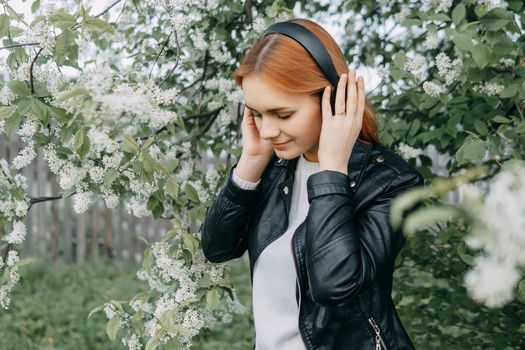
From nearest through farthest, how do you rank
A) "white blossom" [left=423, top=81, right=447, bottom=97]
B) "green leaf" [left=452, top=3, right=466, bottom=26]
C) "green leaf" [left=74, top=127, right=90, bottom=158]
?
"green leaf" [left=74, top=127, right=90, bottom=158], "green leaf" [left=452, top=3, right=466, bottom=26], "white blossom" [left=423, top=81, right=447, bottom=97]

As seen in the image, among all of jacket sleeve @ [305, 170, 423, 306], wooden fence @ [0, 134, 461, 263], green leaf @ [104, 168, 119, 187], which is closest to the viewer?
jacket sleeve @ [305, 170, 423, 306]

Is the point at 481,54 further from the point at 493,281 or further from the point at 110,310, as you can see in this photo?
the point at 493,281

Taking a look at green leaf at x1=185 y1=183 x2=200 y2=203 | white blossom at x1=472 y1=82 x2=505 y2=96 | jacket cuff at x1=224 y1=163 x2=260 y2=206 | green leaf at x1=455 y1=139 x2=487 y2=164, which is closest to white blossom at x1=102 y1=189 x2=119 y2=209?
green leaf at x1=185 y1=183 x2=200 y2=203

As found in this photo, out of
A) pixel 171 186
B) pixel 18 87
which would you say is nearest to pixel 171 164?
pixel 171 186

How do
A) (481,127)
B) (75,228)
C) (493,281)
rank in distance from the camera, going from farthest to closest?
1. (75,228)
2. (481,127)
3. (493,281)

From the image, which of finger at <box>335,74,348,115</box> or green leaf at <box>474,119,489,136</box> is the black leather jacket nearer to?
finger at <box>335,74,348,115</box>

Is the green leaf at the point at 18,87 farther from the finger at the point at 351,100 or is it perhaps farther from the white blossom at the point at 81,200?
the finger at the point at 351,100

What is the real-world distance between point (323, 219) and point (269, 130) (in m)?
0.26

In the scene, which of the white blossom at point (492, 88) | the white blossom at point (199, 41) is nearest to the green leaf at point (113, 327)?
the white blossom at point (199, 41)

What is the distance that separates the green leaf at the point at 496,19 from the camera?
2.11 m

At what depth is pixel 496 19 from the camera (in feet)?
7.00

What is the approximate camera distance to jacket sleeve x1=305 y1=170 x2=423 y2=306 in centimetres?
154

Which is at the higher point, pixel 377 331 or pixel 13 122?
pixel 13 122

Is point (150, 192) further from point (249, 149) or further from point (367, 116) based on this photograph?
point (367, 116)
